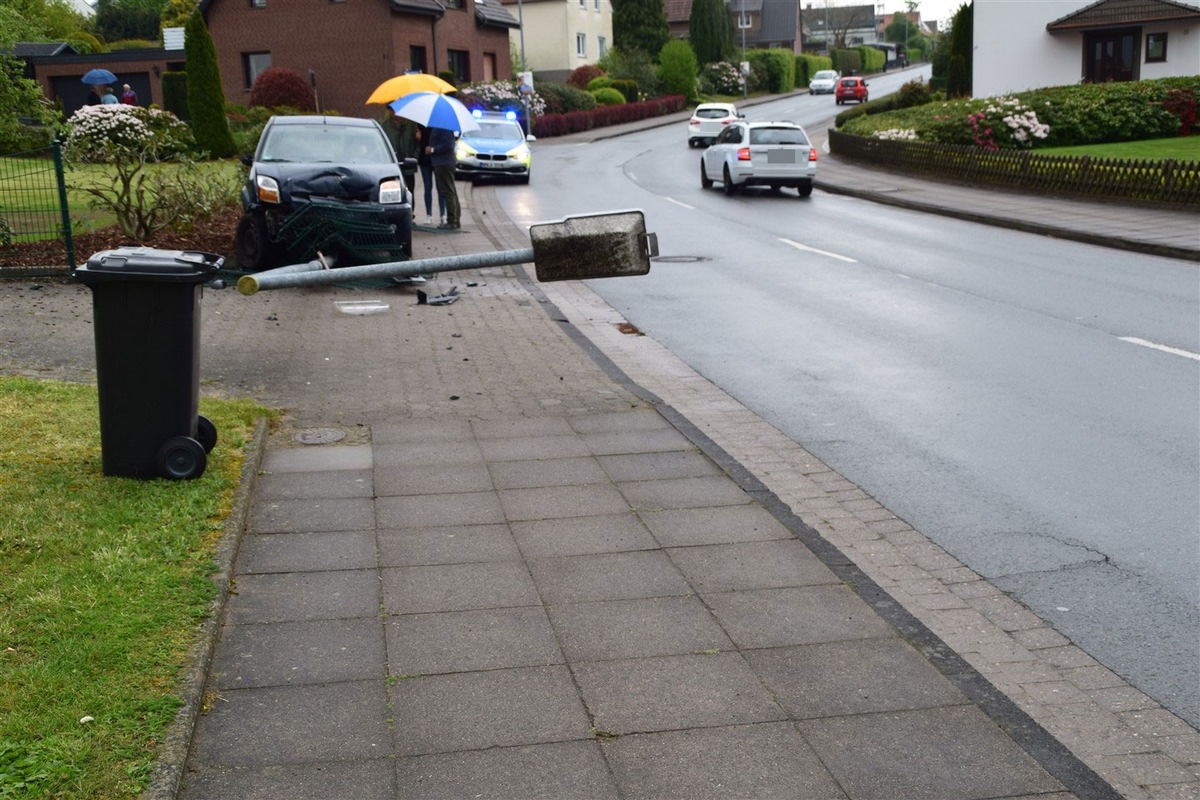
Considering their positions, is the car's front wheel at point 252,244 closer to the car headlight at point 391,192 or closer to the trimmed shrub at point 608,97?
the car headlight at point 391,192

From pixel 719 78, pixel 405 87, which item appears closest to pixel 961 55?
pixel 405 87

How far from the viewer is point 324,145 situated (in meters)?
16.6

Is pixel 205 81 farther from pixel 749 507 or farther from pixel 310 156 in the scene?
pixel 749 507

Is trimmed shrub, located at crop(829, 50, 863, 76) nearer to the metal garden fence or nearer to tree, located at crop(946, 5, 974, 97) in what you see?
tree, located at crop(946, 5, 974, 97)

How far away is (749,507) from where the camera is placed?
6.74m

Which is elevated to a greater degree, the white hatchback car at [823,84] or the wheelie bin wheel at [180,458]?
the white hatchback car at [823,84]

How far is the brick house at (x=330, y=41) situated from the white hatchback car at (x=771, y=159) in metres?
22.9

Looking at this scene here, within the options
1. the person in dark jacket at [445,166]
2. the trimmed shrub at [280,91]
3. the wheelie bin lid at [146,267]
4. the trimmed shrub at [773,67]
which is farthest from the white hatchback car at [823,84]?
the wheelie bin lid at [146,267]

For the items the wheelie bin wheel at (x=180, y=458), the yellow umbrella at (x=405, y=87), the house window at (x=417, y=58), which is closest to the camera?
the wheelie bin wheel at (x=180, y=458)

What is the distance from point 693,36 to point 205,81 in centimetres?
5637

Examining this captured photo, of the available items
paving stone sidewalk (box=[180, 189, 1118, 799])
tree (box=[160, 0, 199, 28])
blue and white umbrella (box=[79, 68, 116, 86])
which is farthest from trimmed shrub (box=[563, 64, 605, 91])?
paving stone sidewalk (box=[180, 189, 1118, 799])

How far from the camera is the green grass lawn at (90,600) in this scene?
3.78 meters

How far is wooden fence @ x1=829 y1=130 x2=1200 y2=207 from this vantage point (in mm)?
23734

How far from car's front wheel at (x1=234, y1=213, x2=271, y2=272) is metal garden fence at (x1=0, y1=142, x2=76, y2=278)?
6.20ft
